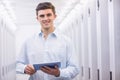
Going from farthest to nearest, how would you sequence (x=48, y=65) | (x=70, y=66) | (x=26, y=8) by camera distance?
(x=26, y=8) < (x=70, y=66) < (x=48, y=65)

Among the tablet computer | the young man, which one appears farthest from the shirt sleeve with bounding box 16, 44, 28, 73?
the tablet computer

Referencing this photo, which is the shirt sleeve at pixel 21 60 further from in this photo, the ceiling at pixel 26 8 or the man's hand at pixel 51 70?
the ceiling at pixel 26 8

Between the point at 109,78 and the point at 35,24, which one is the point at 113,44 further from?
the point at 35,24

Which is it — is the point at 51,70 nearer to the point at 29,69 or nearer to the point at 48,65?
the point at 48,65

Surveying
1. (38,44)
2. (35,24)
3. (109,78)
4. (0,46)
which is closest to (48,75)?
(38,44)

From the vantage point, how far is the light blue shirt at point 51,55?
282cm

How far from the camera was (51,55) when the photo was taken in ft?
9.41

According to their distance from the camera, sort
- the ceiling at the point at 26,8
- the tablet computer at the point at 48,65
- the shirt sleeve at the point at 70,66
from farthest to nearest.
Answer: the ceiling at the point at 26,8, the shirt sleeve at the point at 70,66, the tablet computer at the point at 48,65

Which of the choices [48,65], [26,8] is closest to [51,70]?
[48,65]

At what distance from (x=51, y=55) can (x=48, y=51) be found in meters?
0.05

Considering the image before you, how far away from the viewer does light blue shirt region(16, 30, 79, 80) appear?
2824 millimetres

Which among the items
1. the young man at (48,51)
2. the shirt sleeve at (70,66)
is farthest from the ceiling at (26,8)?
the shirt sleeve at (70,66)

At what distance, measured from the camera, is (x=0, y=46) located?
18.3 feet

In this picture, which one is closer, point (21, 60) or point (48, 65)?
point (48, 65)
